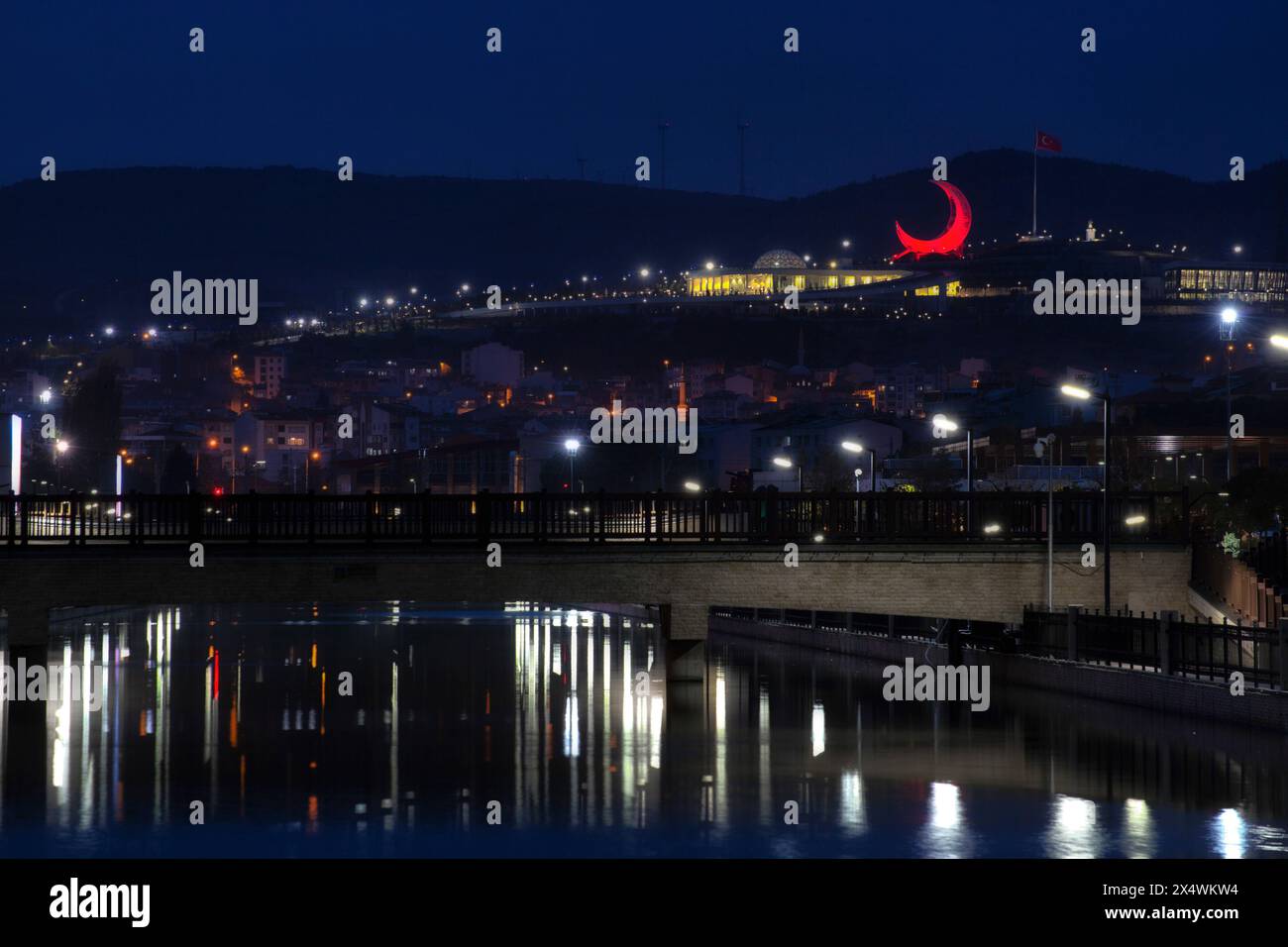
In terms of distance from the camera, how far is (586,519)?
133 ft

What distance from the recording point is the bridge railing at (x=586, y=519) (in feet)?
124

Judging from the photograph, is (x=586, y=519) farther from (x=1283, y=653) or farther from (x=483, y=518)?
(x=1283, y=653)

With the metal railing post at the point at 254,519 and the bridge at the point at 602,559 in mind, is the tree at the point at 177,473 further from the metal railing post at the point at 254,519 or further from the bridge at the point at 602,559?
the metal railing post at the point at 254,519

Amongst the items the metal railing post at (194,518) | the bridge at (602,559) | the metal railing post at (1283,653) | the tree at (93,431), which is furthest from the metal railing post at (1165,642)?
the tree at (93,431)

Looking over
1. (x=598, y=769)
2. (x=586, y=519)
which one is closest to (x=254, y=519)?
(x=586, y=519)

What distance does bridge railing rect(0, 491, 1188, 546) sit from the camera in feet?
124

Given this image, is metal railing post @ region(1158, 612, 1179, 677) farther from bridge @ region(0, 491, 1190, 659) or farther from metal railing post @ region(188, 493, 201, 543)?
metal railing post @ region(188, 493, 201, 543)

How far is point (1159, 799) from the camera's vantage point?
2406cm

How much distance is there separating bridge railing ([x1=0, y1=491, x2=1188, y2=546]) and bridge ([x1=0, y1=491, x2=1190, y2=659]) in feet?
0.21

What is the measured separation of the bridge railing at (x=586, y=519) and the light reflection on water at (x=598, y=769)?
308 cm

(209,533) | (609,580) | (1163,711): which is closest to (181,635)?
(209,533)

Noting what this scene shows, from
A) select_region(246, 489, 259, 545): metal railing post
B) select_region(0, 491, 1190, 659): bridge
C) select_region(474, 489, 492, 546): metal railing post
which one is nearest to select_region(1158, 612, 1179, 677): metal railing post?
select_region(0, 491, 1190, 659): bridge
